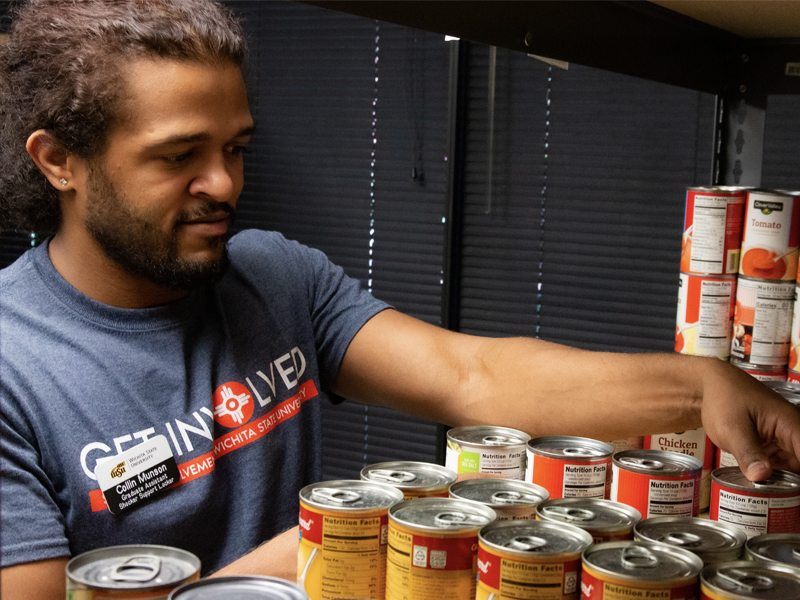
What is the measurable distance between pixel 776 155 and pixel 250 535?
2612mm

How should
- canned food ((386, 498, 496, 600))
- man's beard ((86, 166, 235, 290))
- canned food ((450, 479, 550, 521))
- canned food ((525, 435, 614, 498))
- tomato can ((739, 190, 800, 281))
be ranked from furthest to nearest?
tomato can ((739, 190, 800, 281))
man's beard ((86, 166, 235, 290))
canned food ((525, 435, 614, 498))
canned food ((450, 479, 550, 521))
canned food ((386, 498, 496, 600))

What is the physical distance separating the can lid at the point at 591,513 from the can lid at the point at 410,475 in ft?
0.41

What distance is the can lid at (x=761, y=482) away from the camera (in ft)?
3.47

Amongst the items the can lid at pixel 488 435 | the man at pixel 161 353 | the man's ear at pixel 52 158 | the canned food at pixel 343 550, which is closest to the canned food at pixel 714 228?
the man at pixel 161 353

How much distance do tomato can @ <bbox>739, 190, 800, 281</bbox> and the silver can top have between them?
0.51 meters

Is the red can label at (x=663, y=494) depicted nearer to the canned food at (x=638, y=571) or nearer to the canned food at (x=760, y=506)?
the canned food at (x=760, y=506)

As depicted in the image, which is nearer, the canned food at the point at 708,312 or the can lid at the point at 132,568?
the can lid at the point at 132,568

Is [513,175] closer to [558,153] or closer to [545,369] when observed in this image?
[558,153]

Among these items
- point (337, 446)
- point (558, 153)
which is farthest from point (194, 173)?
point (337, 446)

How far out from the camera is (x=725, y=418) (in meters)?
1.17

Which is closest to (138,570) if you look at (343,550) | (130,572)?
(130,572)

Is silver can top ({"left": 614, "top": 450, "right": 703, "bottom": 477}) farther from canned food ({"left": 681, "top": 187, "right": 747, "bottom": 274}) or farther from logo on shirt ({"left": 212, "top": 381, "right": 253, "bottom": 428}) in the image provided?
logo on shirt ({"left": 212, "top": 381, "right": 253, "bottom": 428})

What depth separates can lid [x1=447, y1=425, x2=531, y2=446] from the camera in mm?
1106

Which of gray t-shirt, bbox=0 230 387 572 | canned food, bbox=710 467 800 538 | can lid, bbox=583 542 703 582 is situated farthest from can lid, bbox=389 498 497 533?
gray t-shirt, bbox=0 230 387 572
